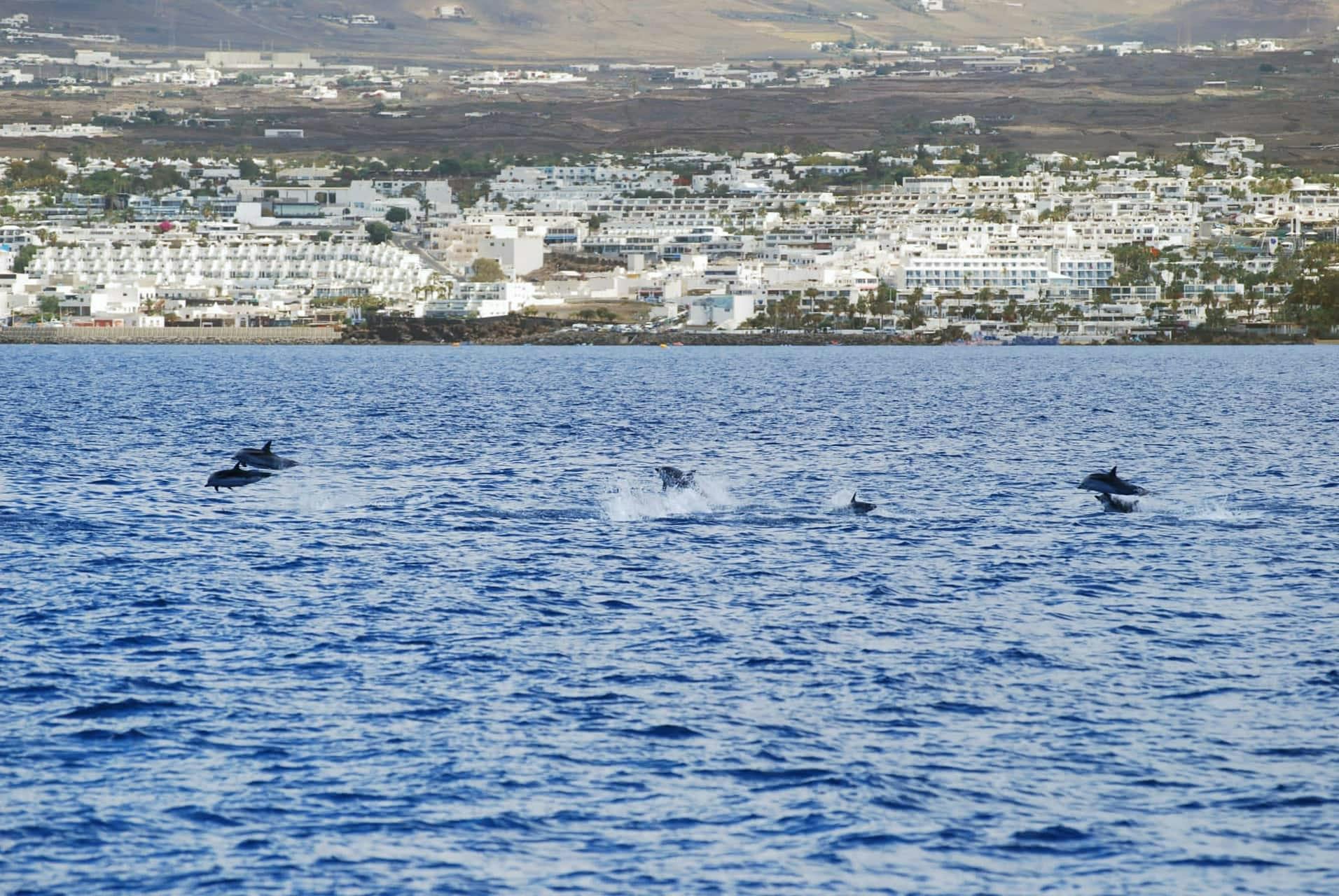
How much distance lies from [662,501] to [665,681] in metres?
24.0

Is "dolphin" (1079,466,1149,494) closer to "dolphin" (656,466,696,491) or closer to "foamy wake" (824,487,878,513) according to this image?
"foamy wake" (824,487,878,513)

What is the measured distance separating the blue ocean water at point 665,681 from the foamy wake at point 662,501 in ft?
0.88

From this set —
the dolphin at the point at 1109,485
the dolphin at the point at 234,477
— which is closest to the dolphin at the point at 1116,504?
the dolphin at the point at 1109,485

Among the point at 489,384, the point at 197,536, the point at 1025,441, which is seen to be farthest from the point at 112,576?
the point at 489,384

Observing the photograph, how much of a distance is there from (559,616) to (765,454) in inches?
1527

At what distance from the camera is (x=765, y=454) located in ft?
251

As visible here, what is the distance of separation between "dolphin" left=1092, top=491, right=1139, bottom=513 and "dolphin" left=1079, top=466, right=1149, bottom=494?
36.2 inches

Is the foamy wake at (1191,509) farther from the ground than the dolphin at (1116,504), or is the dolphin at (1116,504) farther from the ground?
the dolphin at (1116,504)

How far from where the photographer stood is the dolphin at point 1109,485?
51438 millimetres

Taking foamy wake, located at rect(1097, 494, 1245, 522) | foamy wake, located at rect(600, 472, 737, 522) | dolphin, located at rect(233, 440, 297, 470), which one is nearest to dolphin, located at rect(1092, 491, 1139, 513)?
foamy wake, located at rect(1097, 494, 1245, 522)

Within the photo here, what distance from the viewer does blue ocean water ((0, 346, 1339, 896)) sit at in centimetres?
2433

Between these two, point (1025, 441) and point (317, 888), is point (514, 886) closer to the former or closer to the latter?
point (317, 888)

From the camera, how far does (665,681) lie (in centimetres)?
3241

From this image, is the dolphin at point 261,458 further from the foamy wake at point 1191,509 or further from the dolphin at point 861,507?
the foamy wake at point 1191,509
